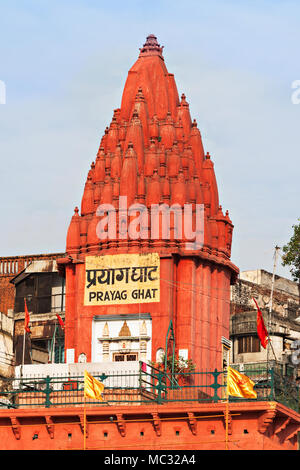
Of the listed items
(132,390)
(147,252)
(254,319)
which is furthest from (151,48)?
(254,319)

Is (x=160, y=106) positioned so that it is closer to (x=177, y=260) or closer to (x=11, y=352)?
(x=177, y=260)

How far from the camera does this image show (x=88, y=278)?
5609 cm

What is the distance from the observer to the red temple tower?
180ft

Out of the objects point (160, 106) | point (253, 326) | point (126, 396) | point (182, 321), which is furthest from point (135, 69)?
point (253, 326)

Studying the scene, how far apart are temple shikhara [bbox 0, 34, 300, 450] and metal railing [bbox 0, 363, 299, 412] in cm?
7

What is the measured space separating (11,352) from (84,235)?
93.2ft

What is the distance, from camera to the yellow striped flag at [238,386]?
1879 inches

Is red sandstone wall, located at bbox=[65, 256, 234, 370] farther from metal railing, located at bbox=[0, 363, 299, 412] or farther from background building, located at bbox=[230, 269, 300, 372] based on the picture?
background building, located at bbox=[230, 269, 300, 372]

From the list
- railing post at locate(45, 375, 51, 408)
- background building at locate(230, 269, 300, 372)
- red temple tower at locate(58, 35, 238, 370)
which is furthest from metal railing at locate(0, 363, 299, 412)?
background building at locate(230, 269, 300, 372)

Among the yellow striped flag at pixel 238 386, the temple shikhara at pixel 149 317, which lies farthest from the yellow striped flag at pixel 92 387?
the yellow striped flag at pixel 238 386

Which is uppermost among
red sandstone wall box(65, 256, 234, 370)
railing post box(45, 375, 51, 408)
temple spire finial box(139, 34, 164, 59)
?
temple spire finial box(139, 34, 164, 59)

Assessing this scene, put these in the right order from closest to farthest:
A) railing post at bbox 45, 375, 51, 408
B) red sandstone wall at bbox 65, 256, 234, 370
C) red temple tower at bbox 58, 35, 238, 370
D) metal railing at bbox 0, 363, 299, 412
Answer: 1. metal railing at bbox 0, 363, 299, 412
2. railing post at bbox 45, 375, 51, 408
3. red sandstone wall at bbox 65, 256, 234, 370
4. red temple tower at bbox 58, 35, 238, 370

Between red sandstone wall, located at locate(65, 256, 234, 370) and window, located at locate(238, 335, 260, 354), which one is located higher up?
window, located at locate(238, 335, 260, 354)

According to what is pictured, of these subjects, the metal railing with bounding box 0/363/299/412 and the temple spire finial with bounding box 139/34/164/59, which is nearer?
the metal railing with bounding box 0/363/299/412
